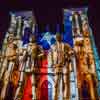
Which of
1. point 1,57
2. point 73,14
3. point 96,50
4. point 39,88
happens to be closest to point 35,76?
point 39,88

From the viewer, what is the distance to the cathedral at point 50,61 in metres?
4.59

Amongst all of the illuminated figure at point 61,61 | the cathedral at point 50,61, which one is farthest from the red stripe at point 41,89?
the illuminated figure at point 61,61

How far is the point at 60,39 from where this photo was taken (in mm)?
5234

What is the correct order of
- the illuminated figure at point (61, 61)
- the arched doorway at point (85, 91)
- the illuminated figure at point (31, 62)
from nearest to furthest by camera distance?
the arched doorway at point (85, 91), the illuminated figure at point (61, 61), the illuminated figure at point (31, 62)

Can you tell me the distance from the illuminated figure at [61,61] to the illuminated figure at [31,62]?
0.25m

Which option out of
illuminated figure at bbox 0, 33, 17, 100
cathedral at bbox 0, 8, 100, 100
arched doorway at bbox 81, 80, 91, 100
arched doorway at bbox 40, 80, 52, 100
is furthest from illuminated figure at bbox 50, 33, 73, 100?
illuminated figure at bbox 0, 33, 17, 100

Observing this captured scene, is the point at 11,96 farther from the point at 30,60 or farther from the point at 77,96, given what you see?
the point at 77,96

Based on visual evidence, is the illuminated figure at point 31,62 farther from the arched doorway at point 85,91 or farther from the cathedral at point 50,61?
the arched doorway at point 85,91

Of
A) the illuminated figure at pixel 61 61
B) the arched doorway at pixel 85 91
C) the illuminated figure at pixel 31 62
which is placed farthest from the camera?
the illuminated figure at pixel 31 62

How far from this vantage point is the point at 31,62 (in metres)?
4.95

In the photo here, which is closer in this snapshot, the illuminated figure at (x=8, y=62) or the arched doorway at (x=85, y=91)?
the arched doorway at (x=85, y=91)

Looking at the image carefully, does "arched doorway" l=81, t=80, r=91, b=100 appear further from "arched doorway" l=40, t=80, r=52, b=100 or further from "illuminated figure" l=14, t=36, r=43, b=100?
"illuminated figure" l=14, t=36, r=43, b=100

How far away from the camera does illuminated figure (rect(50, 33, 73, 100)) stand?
4.57 m

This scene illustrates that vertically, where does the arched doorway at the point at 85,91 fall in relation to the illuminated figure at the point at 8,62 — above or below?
below
